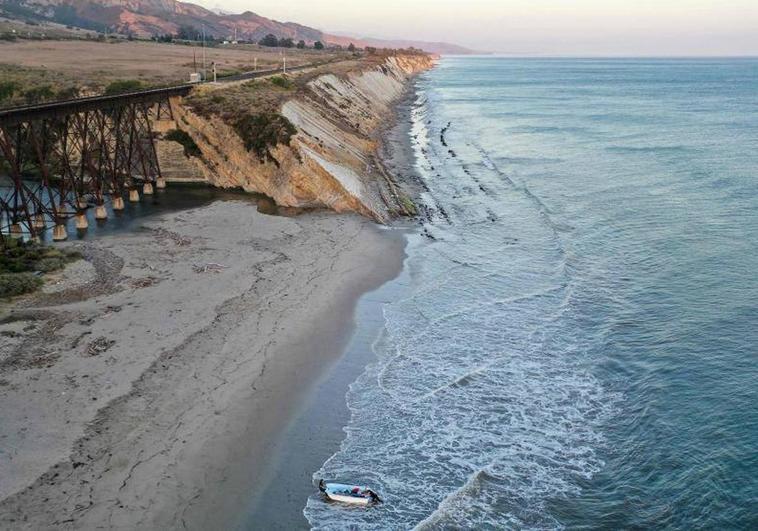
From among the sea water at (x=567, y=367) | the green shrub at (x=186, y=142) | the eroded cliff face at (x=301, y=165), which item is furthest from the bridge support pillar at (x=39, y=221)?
the sea water at (x=567, y=367)

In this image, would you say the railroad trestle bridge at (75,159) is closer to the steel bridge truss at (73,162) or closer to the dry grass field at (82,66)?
the steel bridge truss at (73,162)

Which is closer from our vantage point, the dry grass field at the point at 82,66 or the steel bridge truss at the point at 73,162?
the steel bridge truss at the point at 73,162

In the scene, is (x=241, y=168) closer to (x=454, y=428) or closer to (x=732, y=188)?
(x=454, y=428)

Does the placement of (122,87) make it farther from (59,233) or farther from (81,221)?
(59,233)

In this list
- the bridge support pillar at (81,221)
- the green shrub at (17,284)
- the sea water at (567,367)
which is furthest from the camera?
the bridge support pillar at (81,221)

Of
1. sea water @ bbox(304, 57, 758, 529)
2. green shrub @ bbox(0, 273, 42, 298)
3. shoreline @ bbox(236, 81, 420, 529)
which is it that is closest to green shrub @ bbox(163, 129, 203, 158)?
sea water @ bbox(304, 57, 758, 529)

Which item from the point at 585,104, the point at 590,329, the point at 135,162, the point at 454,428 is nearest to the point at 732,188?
the point at 590,329

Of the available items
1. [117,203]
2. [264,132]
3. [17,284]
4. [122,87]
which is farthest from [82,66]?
[17,284]
